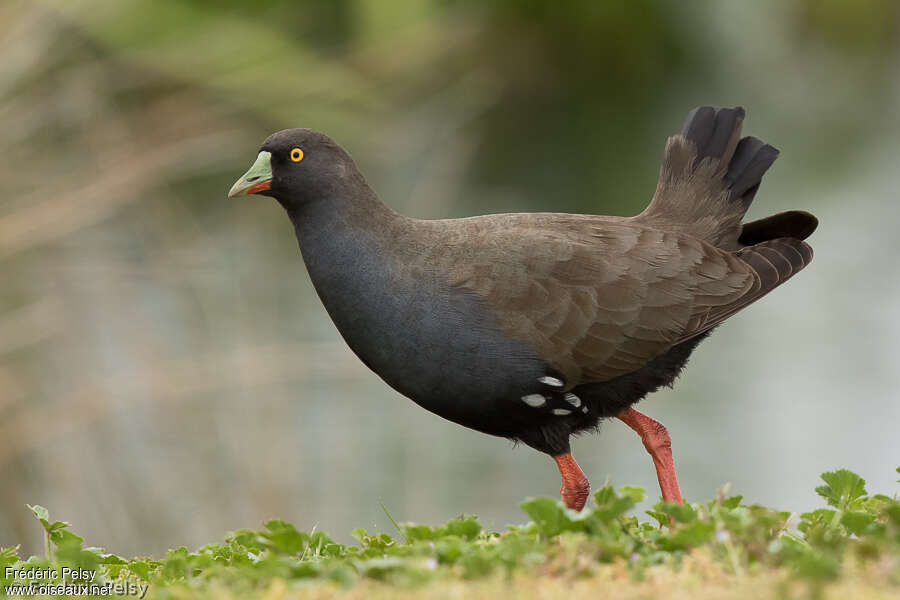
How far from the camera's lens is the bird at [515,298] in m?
4.69

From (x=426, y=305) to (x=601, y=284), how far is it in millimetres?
826

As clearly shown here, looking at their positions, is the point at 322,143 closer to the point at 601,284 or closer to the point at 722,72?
the point at 601,284

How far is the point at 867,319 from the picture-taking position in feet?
44.1

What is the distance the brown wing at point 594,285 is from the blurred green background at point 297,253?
186cm

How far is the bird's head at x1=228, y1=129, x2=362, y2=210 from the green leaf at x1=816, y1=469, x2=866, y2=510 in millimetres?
2351

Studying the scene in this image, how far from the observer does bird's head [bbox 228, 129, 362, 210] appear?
4.99 m

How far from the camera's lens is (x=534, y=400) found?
475 cm

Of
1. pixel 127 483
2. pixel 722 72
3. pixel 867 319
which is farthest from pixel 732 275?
pixel 722 72

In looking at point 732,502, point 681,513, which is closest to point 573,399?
point 732,502

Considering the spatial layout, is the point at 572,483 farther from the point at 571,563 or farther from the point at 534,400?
the point at 571,563

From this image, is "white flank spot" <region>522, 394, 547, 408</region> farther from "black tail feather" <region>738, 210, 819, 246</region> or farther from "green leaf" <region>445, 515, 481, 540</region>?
"black tail feather" <region>738, 210, 819, 246</region>

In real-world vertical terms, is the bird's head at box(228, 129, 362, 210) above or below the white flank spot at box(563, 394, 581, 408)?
above

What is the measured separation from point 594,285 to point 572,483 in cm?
87

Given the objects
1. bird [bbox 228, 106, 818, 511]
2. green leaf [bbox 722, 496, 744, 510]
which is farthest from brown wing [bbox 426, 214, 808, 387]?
green leaf [bbox 722, 496, 744, 510]
